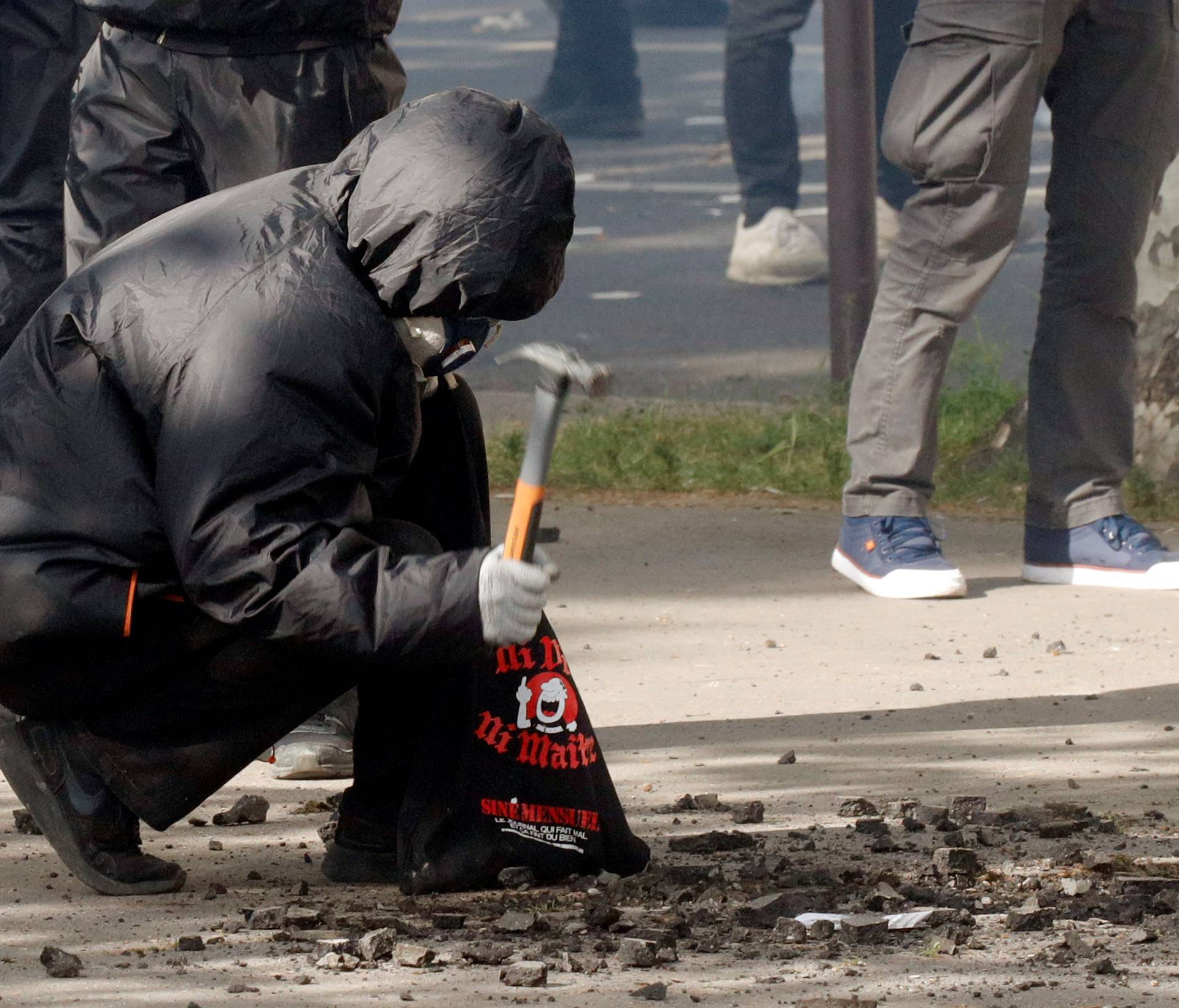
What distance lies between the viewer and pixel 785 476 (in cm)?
631

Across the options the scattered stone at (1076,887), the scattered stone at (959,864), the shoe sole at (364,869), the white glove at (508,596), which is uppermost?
the white glove at (508,596)

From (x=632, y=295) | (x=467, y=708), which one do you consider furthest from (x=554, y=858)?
(x=632, y=295)

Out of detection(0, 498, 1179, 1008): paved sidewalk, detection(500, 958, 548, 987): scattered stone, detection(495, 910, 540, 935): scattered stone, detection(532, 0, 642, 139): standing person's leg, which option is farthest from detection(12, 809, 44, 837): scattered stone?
detection(532, 0, 642, 139): standing person's leg

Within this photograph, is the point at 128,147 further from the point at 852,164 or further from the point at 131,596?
the point at 852,164

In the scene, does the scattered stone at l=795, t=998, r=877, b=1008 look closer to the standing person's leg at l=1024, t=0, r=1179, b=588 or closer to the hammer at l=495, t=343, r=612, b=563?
the hammer at l=495, t=343, r=612, b=563

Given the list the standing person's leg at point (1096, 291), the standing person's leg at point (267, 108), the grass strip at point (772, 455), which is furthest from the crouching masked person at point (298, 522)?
the grass strip at point (772, 455)

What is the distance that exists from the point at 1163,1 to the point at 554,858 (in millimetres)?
2727

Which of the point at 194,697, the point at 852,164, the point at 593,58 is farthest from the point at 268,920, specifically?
the point at 593,58

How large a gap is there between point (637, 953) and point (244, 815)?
1.01 meters

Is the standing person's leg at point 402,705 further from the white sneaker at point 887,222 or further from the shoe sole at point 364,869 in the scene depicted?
the white sneaker at point 887,222

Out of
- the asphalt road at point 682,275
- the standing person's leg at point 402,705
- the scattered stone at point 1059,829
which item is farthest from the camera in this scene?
the asphalt road at point 682,275

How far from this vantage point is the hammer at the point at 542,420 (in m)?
2.69

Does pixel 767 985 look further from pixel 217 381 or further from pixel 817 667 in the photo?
pixel 817 667

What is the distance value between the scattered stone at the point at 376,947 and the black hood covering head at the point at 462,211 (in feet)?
2.72
